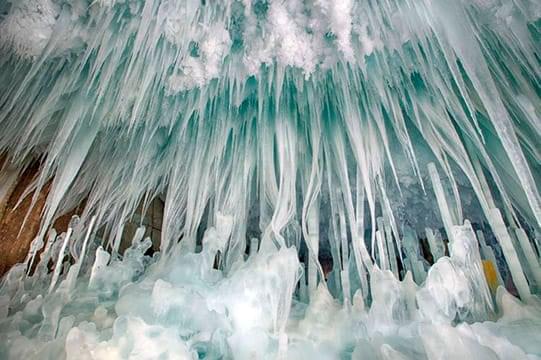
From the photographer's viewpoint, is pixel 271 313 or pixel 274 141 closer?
pixel 271 313

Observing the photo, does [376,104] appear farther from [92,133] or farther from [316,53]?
[92,133]

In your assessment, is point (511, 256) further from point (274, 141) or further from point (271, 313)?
point (274, 141)

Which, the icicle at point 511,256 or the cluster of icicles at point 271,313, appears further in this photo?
the icicle at point 511,256

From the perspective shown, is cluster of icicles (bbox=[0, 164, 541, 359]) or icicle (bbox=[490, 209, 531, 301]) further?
icicle (bbox=[490, 209, 531, 301])

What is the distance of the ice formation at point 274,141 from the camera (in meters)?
2.35

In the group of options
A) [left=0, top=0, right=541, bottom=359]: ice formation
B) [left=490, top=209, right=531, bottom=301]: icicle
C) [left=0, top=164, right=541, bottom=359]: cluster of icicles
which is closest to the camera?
[left=0, top=164, right=541, bottom=359]: cluster of icicles

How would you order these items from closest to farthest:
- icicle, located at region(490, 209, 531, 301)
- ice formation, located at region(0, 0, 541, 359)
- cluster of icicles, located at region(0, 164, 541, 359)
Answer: cluster of icicles, located at region(0, 164, 541, 359)
ice formation, located at region(0, 0, 541, 359)
icicle, located at region(490, 209, 531, 301)

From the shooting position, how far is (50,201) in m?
3.43

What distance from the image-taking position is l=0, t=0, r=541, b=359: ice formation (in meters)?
2.35

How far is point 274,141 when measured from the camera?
11.8 ft

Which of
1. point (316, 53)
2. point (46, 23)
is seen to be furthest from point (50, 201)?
point (316, 53)

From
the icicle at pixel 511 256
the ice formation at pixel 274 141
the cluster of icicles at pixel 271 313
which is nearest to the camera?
the cluster of icicles at pixel 271 313

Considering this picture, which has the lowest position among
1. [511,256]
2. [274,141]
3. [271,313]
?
[271,313]

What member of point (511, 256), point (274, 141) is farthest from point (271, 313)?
point (511, 256)
